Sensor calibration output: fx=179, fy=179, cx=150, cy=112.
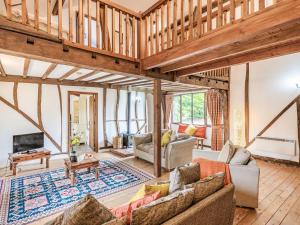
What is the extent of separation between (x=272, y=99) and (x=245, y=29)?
13.2ft

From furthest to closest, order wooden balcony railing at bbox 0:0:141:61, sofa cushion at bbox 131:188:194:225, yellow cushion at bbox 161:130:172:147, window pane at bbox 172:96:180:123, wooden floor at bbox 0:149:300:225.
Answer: window pane at bbox 172:96:180:123 → yellow cushion at bbox 161:130:172:147 → wooden floor at bbox 0:149:300:225 → wooden balcony railing at bbox 0:0:141:61 → sofa cushion at bbox 131:188:194:225

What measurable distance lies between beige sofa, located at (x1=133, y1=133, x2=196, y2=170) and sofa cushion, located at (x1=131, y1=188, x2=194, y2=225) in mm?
2732

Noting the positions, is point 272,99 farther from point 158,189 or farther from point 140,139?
point 158,189

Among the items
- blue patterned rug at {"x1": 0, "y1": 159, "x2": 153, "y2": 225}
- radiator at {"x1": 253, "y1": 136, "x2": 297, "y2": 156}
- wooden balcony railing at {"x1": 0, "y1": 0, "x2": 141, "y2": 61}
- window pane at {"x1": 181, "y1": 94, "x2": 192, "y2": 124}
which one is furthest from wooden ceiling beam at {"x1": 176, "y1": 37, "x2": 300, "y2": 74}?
window pane at {"x1": 181, "y1": 94, "x2": 192, "y2": 124}

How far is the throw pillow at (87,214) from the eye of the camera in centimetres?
113

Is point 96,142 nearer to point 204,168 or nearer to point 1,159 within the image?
point 1,159

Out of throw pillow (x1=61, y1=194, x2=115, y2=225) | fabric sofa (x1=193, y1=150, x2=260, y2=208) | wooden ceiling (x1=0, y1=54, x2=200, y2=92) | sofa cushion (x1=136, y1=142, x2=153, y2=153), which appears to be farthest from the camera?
sofa cushion (x1=136, y1=142, x2=153, y2=153)

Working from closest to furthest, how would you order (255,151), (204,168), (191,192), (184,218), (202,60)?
(184,218) → (191,192) → (204,168) → (202,60) → (255,151)

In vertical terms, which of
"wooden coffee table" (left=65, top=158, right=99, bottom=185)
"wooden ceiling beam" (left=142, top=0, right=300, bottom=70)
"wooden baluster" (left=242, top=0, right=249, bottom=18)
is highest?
"wooden baluster" (left=242, top=0, right=249, bottom=18)

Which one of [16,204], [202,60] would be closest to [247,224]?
[202,60]

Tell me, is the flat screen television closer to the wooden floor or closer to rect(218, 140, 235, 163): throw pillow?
the wooden floor

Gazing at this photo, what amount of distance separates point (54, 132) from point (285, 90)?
6.86m

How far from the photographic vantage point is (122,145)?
6656 mm

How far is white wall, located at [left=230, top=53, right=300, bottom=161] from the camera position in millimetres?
4855
